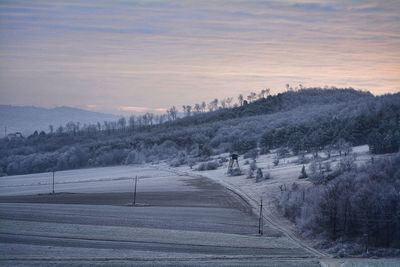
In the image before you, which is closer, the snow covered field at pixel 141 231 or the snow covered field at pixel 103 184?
the snow covered field at pixel 141 231

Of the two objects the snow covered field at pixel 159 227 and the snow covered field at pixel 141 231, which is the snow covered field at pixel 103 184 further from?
the snow covered field at pixel 141 231

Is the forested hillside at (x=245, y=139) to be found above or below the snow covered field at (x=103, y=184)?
above

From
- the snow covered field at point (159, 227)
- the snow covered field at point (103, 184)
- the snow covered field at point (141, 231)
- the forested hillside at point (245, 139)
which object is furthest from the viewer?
the forested hillside at point (245, 139)

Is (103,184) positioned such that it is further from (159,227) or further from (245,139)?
(245,139)

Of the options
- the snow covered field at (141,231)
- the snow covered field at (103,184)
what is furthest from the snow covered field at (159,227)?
the snow covered field at (103,184)

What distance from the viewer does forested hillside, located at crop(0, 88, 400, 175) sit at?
77750 mm

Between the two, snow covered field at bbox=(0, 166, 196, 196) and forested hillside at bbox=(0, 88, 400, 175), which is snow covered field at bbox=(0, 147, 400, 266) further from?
forested hillside at bbox=(0, 88, 400, 175)

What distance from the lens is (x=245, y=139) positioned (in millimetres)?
108375

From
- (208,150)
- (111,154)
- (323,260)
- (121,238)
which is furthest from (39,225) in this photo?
(111,154)

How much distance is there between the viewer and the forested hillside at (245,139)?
77750 mm

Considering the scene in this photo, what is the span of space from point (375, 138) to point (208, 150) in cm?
4142

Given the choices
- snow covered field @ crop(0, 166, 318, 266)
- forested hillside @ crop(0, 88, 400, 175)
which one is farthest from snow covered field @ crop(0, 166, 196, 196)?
forested hillside @ crop(0, 88, 400, 175)

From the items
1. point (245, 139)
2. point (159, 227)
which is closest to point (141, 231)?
point (159, 227)

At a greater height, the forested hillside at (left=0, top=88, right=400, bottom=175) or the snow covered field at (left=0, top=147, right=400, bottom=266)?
the forested hillside at (left=0, top=88, right=400, bottom=175)
